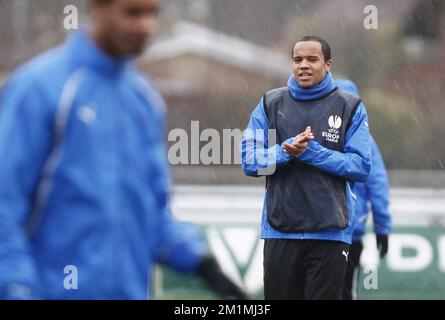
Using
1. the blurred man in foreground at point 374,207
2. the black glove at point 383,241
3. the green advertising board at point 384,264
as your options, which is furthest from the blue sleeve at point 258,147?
the green advertising board at point 384,264

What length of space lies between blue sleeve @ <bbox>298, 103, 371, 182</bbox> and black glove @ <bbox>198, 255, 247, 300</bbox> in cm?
312

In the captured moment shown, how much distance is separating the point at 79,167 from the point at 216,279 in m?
0.66

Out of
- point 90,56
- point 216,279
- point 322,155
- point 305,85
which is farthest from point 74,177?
point 305,85

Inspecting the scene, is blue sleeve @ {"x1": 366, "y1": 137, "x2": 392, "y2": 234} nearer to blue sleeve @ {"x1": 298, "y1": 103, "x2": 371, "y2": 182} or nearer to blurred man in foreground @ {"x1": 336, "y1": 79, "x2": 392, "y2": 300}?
blurred man in foreground @ {"x1": 336, "y1": 79, "x2": 392, "y2": 300}

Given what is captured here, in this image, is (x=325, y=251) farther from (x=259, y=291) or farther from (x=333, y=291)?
(x=259, y=291)

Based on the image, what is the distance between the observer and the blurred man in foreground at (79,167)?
3520 millimetres

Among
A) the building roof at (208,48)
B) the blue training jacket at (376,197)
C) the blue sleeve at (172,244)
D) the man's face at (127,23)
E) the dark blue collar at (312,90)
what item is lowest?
the blue sleeve at (172,244)

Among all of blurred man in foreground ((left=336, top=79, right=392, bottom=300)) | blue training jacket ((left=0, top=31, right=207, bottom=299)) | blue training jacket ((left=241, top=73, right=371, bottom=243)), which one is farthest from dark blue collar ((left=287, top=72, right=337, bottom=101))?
blue training jacket ((left=0, top=31, right=207, bottom=299))

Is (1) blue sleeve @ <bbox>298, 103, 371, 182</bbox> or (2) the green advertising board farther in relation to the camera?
(2) the green advertising board

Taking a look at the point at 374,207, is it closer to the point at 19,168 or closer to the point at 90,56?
the point at 90,56

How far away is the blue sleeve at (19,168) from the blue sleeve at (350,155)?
3.64m

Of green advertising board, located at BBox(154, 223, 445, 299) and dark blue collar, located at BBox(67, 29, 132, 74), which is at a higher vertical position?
dark blue collar, located at BBox(67, 29, 132, 74)

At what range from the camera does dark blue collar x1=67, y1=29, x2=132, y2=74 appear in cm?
368

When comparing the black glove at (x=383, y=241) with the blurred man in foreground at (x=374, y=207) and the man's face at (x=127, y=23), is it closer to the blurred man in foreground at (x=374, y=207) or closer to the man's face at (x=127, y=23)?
the blurred man in foreground at (x=374, y=207)
